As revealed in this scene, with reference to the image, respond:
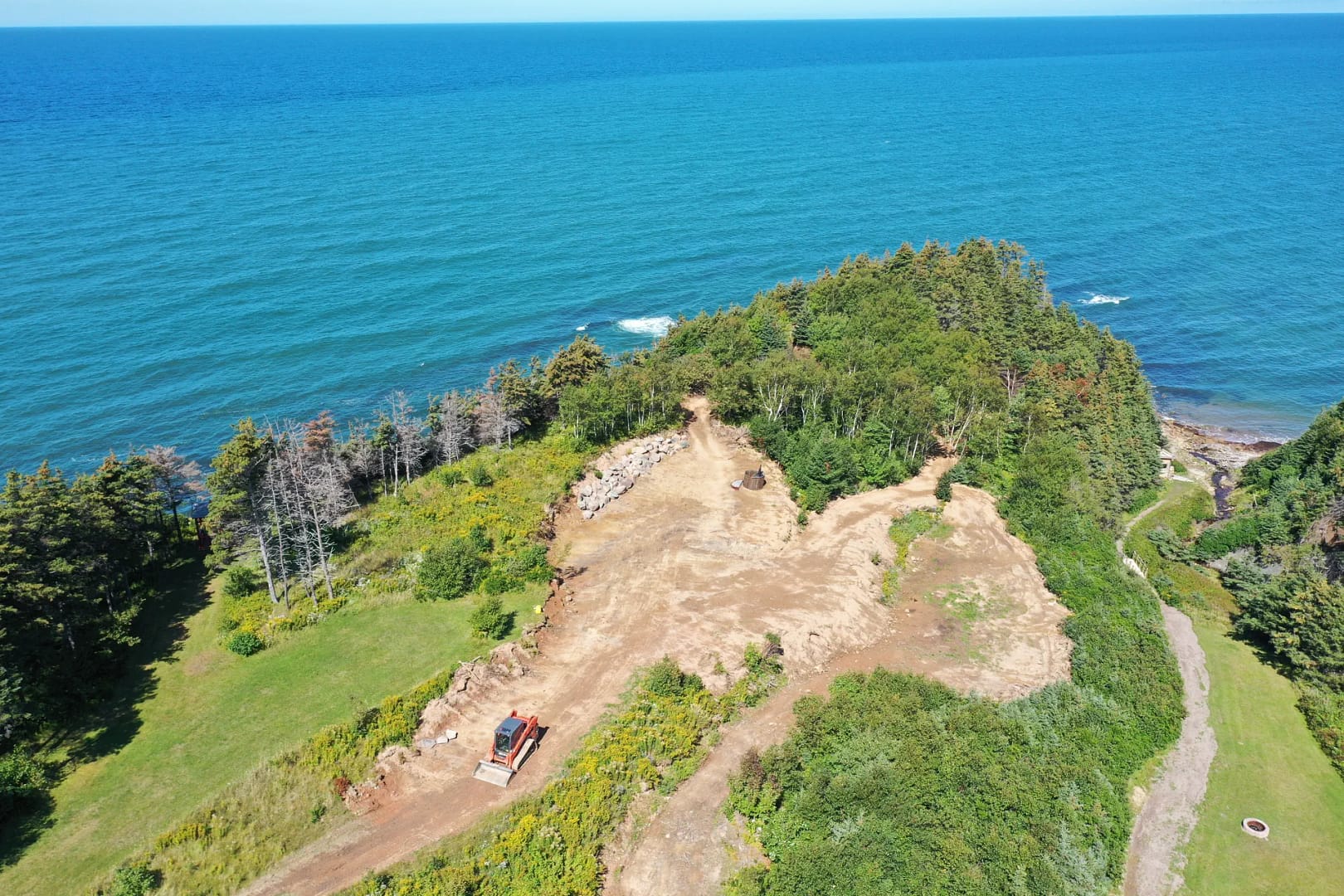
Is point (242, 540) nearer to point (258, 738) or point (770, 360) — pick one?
point (258, 738)

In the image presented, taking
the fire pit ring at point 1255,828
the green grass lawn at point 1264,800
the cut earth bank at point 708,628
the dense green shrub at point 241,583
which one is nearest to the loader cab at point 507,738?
the cut earth bank at point 708,628

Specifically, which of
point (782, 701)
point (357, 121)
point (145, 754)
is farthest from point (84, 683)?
point (357, 121)

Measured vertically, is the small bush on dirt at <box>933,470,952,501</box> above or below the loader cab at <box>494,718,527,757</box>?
below

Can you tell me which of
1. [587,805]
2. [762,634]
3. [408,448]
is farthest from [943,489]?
[408,448]

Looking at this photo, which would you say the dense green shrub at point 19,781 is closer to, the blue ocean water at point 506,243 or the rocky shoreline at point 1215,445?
the blue ocean water at point 506,243

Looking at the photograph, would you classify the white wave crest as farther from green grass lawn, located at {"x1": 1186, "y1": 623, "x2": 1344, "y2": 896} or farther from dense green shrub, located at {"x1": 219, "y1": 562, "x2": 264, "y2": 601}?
green grass lawn, located at {"x1": 1186, "y1": 623, "x2": 1344, "y2": 896}

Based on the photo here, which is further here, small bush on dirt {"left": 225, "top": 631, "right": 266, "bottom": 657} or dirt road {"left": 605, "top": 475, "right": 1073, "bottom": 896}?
small bush on dirt {"left": 225, "top": 631, "right": 266, "bottom": 657}

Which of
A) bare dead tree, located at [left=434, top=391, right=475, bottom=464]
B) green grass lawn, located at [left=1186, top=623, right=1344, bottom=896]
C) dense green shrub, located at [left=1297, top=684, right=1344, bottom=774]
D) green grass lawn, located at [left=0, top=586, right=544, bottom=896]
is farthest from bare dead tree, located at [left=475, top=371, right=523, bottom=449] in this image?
dense green shrub, located at [left=1297, top=684, right=1344, bottom=774]
